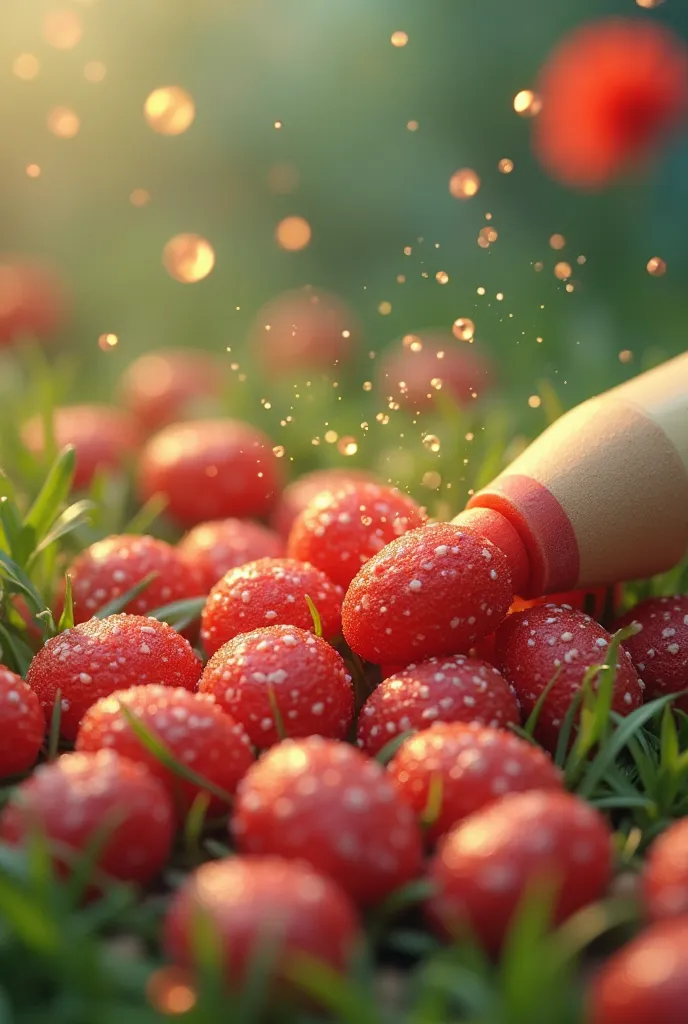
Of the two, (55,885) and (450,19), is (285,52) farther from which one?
(55,885)

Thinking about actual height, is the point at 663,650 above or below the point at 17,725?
below

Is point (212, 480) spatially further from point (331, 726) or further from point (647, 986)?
point (647, 986)

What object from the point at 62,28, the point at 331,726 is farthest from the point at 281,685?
the point at 62,28

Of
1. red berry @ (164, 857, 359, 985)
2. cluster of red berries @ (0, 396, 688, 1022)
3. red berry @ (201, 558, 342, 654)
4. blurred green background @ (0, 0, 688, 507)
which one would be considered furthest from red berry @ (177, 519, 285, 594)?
blurred green background @ (0, 0, 688, 507)

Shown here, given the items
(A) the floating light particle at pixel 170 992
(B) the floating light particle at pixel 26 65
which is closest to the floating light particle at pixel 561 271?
(A) the floating light particle at pixel 170 992

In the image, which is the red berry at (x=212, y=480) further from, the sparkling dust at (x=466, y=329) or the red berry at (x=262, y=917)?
the red berry at (x=262, y=917)

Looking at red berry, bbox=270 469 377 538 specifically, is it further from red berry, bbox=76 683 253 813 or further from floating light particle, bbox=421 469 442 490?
red berry, bbox=76 683 253 813
